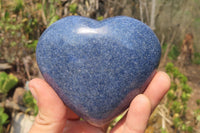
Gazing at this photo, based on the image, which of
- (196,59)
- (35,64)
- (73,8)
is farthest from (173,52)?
(35,64)

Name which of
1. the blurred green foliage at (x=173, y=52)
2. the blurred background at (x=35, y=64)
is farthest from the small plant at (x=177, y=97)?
the blurred green foliage at (x=173, y=52)

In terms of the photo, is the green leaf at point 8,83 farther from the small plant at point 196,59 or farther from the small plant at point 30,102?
the small plant at point 196,59

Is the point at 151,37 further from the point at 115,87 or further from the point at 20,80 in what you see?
the point at 20,80

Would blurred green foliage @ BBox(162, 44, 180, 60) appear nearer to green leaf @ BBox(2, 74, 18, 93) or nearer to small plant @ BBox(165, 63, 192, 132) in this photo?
small plant @ BBox(165, 63, 192, 132)

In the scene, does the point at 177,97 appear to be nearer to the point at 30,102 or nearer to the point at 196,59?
the point at 30,102

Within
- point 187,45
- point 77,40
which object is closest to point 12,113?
point 77,40

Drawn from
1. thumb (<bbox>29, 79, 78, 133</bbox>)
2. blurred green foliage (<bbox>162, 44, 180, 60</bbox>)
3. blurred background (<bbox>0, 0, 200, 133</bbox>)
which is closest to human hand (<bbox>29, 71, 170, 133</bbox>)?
thumb (<bbox>29, 79, 78, 133</bbox>)

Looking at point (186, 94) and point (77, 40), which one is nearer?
point (77, 40)
